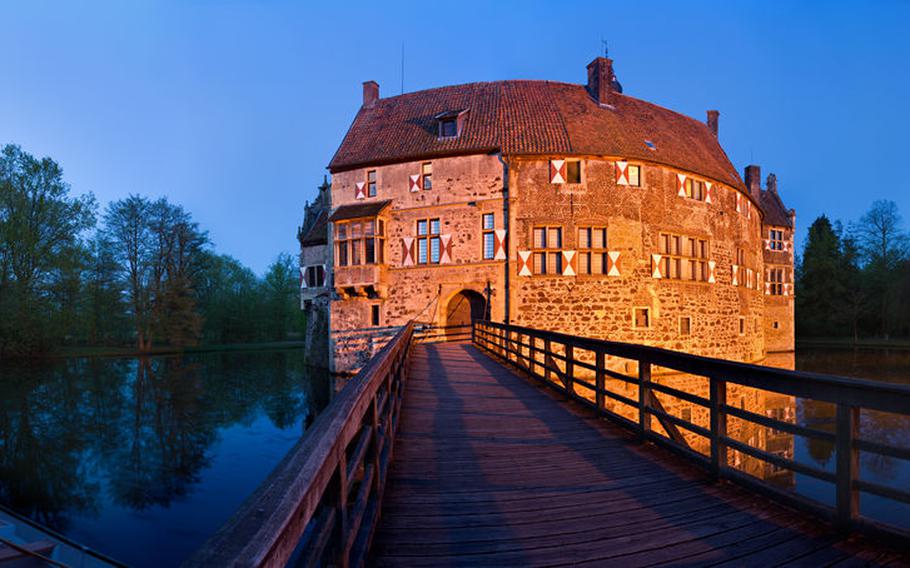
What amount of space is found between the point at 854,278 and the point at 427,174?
42.5 metres

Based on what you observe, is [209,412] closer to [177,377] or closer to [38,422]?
[38,422]

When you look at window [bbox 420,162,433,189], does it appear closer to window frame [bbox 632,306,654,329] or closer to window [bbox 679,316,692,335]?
window frame [bbox 632,306,654,329]

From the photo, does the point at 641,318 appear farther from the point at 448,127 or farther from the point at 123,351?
the point at 123,351

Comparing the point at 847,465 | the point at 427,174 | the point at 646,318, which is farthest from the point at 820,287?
the point at 847,465

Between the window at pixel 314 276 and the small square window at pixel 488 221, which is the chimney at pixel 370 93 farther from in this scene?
the small square window at pixel 488 221

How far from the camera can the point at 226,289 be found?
49.5m

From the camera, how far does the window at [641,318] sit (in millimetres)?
18797

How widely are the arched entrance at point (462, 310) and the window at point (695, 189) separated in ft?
33.5

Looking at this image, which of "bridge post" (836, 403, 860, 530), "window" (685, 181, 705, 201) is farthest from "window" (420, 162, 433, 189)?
"bridge post" (836, 403, 860, 530)

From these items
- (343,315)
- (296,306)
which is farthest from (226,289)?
(343,315)

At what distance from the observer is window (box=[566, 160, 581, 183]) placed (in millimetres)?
18703

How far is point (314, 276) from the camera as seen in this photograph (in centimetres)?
2780

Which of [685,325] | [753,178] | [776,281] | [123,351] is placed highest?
[753,178]

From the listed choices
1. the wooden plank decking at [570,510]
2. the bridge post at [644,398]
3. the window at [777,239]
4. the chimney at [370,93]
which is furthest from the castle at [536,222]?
the window at [777,239]
